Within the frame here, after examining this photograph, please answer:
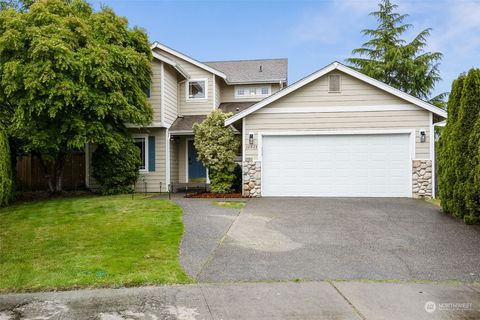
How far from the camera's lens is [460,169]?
8.77 metres

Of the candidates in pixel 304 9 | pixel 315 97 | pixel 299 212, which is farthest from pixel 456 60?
pixel 299 212

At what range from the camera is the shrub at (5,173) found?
11312 mm

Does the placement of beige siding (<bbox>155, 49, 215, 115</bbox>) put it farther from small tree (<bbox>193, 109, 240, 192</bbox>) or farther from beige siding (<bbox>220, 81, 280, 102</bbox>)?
small tree (<bbox>193, 109, 240, 192</bbox>)

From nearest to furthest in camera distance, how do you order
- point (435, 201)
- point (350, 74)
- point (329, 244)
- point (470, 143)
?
point (329, 244), point (470, 143), point (435, 201), point (350, 74)

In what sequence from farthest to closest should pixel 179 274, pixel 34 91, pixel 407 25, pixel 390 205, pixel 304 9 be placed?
1. pixel 407 25
2. pixel 304 9
3. pixel 34 91
4. pixel 390 205
5. pixel 179 274

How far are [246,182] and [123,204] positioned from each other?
4234 mm

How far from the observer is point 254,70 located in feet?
68.7

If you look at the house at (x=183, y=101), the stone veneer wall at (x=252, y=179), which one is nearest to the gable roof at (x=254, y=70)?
the house at (x=183, y=101)

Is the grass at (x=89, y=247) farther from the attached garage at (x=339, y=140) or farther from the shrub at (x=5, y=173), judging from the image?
the attached garage at (x=339, y=140)

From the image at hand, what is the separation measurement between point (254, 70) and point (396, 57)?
9.82 m

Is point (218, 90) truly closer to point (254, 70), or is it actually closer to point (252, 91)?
point (252, 91)

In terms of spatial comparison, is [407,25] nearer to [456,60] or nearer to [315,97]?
[456,60]

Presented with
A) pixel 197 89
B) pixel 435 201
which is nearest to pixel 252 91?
pixel 197 89

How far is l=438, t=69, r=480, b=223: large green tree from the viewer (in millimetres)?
8219
